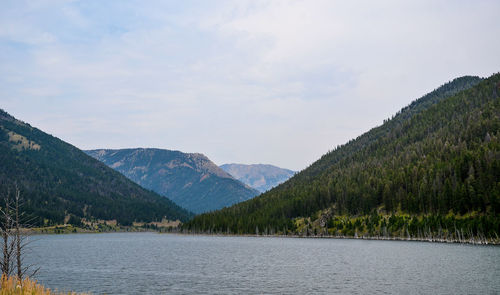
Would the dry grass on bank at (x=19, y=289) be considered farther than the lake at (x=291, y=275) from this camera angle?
No

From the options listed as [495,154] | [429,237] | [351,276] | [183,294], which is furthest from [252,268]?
[495,154]

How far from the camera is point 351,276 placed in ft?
267

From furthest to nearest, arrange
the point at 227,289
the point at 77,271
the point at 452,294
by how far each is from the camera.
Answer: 1. the point at 77,271
2. the point at 227,289
3. the point at 452,294

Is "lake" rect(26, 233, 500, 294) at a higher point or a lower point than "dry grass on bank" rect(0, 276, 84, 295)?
lower

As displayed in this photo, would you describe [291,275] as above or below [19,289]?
below

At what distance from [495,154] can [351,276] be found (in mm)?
155618

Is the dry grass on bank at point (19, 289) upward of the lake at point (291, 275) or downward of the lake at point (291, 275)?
upward

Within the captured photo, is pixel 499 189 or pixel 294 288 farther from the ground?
pixel 499 189

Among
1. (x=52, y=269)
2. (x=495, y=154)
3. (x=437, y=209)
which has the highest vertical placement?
(x=495, y=154)

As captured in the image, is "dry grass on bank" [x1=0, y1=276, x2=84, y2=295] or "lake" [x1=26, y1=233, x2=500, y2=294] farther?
"lake" [x1=26, y1=233, x2=500, y2=294]

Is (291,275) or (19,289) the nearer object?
(19,289)

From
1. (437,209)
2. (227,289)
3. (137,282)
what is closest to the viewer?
(227,289)

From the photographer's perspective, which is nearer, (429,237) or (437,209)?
(429,237)

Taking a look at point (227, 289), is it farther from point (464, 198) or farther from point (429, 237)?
point (464, 198)
